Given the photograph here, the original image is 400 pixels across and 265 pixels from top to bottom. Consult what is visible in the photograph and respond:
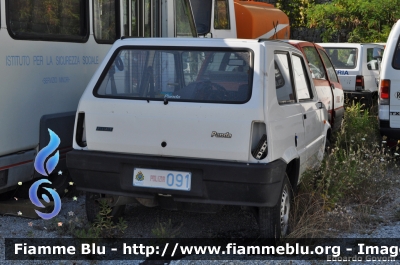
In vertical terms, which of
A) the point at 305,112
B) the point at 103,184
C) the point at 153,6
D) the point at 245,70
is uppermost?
the point at 153,6

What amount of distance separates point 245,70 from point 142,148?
3.39 ft

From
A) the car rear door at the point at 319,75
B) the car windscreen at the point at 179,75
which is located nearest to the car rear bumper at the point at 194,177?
the car windscreen at the point at 179,75

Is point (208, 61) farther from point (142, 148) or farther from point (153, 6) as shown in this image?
point (153, 6)

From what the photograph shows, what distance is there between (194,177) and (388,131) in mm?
4371

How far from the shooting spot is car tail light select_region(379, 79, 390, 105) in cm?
870

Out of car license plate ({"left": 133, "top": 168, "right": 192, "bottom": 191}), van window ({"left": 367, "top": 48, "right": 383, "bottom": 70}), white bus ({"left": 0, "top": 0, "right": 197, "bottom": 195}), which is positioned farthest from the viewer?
van window ({"left": 367, "top": 48, "right": 383, "bottom": 70})

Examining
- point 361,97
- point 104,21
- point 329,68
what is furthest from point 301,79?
point 361,97

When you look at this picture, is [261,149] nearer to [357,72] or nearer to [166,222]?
[166,222]

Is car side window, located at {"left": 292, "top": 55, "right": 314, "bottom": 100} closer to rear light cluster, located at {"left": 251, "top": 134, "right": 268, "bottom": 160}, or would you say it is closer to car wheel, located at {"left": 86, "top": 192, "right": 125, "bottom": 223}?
A: rear light cluster, located at {"left": 251, "top": 134, "right": 268, "bottom": 160}

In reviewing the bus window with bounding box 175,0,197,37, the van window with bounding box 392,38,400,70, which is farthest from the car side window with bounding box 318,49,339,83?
the bus window with bounding box 175,0,197,37

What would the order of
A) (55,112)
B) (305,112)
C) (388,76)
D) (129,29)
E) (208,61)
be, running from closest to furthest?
(208,61) < (305,112) < (55,112) < (129,29) < (388,76)

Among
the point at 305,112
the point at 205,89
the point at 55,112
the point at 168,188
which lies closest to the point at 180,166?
the point at 168,188

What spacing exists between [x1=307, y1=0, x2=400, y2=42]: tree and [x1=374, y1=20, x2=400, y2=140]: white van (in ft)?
46.2

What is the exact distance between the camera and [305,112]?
6332mm
